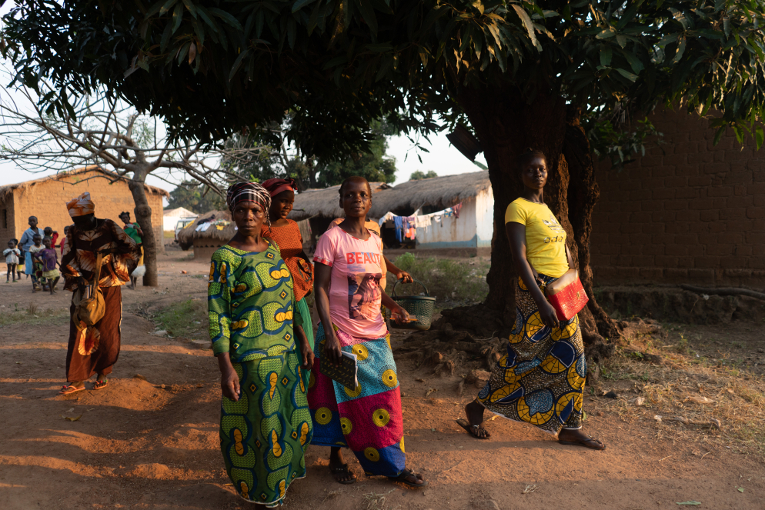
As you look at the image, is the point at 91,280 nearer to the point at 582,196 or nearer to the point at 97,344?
the point at 97,344

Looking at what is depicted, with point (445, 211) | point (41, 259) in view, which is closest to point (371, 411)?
point (41, 259)

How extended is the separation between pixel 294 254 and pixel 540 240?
152 centimetres

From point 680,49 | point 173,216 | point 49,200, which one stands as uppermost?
point 173,216

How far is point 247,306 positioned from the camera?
2359 mm

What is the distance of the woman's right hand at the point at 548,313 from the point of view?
283 cm

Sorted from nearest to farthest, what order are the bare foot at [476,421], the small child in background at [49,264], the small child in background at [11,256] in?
1. the bare foot at [476,421]
2. the small child in background at [49,264]
3. the small child in background at [11,256]

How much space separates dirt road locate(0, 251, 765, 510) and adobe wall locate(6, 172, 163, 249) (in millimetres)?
16485

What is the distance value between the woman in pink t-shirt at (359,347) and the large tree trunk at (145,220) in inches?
344

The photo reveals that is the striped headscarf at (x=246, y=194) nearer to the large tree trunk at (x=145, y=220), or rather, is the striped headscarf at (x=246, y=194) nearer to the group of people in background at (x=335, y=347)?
the group of people in background at (x=335, y=347)

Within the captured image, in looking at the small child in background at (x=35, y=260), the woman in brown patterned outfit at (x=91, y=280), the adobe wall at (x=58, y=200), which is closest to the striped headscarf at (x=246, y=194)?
the woman in brown patterned outfit at (x=91, y=280)

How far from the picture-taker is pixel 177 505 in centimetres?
254

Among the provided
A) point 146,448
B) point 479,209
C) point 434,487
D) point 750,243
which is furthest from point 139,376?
point 479,209

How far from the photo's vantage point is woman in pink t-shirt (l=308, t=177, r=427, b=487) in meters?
2.58

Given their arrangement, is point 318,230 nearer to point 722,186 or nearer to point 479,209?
point 479,209
